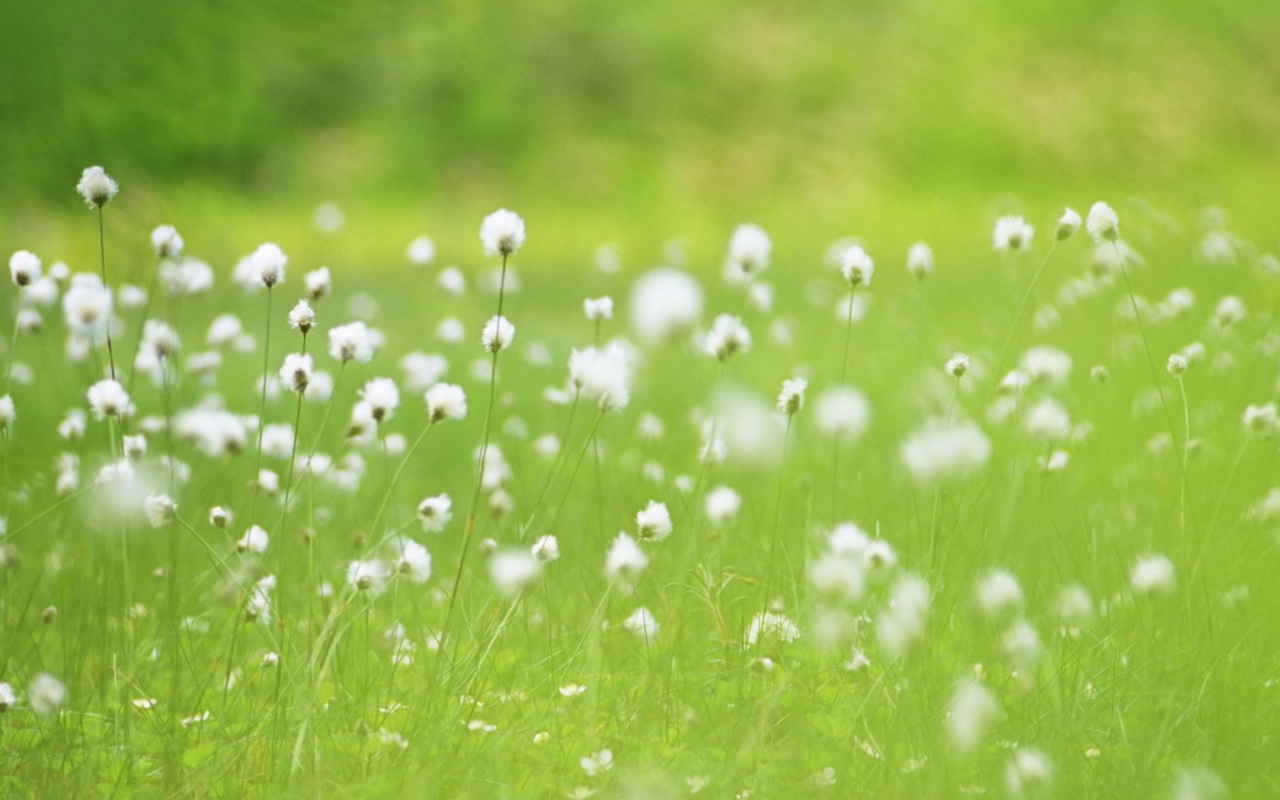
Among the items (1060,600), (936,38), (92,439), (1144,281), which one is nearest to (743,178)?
(936,38)

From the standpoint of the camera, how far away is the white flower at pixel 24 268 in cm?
226

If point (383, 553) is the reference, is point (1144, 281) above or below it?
above

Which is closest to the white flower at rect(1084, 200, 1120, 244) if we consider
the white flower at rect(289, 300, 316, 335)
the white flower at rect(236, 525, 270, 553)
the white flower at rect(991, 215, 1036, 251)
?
the white flower at rect(991, 215, 1036, 251)

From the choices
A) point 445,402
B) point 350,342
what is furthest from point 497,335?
point 350,342

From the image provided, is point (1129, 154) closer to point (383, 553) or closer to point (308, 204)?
point (308, 204)

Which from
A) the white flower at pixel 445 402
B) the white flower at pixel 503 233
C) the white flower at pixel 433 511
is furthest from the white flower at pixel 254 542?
the white flower at pixel 503 233

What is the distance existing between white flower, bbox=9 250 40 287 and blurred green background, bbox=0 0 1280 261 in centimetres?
814

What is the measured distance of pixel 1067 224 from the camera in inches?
93.4

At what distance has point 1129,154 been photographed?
12320mm

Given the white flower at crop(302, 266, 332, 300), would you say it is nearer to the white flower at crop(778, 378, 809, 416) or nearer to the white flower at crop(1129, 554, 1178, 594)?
the white flower at crop(778, 378, 809, 416)

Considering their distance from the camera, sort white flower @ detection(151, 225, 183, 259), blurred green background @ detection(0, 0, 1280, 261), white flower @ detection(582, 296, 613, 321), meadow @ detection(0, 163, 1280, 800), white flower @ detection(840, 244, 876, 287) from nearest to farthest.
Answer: meadow @ detection(0, 163, 1280, 800) < white flower @ detection(840, 244, 876, 287) < white flower @ detection(151, 225, 183, 259) < white flower @ detection(582, 296, 613, 321) < blurred green background @ detection(0, 0, 1280, 261)

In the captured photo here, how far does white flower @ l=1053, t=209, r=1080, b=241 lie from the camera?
2334 mm

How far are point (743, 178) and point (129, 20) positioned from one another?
11.4 m

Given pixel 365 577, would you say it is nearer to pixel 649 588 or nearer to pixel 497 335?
pixel 497 335
